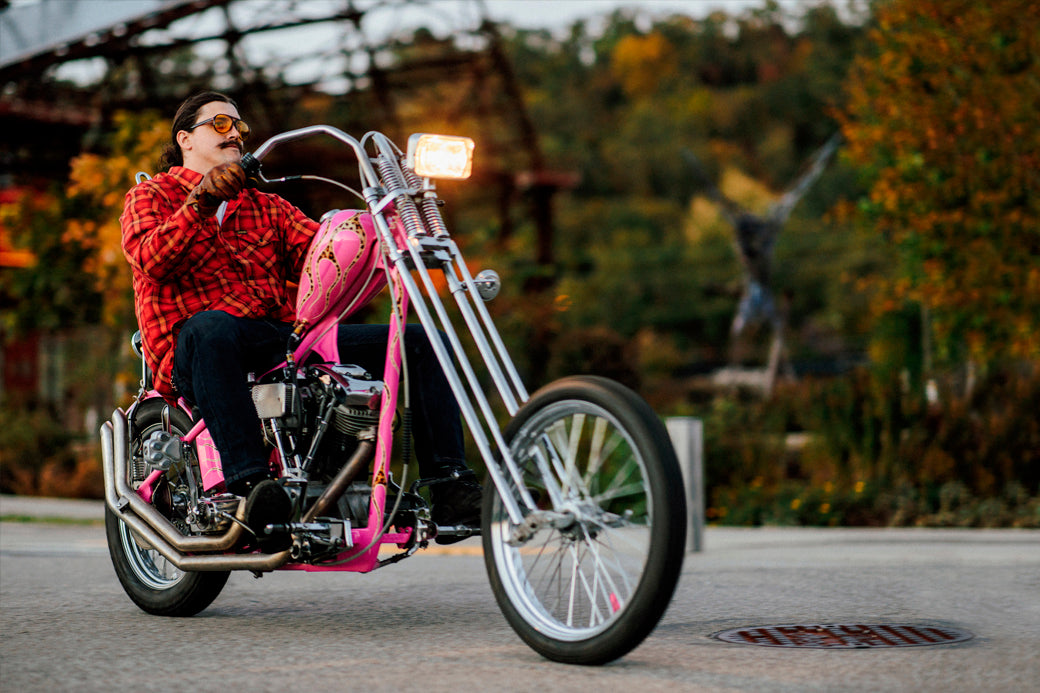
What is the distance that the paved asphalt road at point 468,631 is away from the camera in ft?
13.3

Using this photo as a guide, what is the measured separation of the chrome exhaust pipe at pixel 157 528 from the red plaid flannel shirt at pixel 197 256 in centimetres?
36

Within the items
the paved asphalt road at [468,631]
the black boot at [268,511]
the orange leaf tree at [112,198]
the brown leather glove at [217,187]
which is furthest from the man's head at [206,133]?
the orange leaf tree at [112,198]

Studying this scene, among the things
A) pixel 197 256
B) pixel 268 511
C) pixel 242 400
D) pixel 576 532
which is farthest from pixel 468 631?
pixel 197 256

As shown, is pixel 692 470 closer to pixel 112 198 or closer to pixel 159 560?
pixel 159 560

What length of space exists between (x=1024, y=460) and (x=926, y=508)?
106cm

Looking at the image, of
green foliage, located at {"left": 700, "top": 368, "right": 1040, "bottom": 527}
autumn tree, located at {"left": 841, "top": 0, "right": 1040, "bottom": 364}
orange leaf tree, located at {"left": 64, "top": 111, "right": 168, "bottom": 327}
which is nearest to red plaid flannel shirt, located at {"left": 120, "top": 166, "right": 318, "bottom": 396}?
green foliage, located at {"left": 700, "top": 368, "right": 1040, "bottom": 527}

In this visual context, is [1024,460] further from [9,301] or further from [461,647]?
[9,301]

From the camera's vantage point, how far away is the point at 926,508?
11.2 meters

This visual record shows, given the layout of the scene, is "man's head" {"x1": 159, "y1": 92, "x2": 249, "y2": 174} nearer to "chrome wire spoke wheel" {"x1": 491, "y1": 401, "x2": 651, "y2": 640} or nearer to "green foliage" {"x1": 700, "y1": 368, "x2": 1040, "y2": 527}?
"chrome wire spoke wheel" {"x1": 491, "y1": 401, "x2": 651, "y2": 640}

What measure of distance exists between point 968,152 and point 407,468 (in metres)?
9.75

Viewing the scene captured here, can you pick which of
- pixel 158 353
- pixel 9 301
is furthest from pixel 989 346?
pixel 9 301

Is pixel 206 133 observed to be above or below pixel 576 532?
above

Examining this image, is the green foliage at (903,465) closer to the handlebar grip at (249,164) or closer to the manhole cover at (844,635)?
the manhole cover at (844,635)

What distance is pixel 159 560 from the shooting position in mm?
5629
